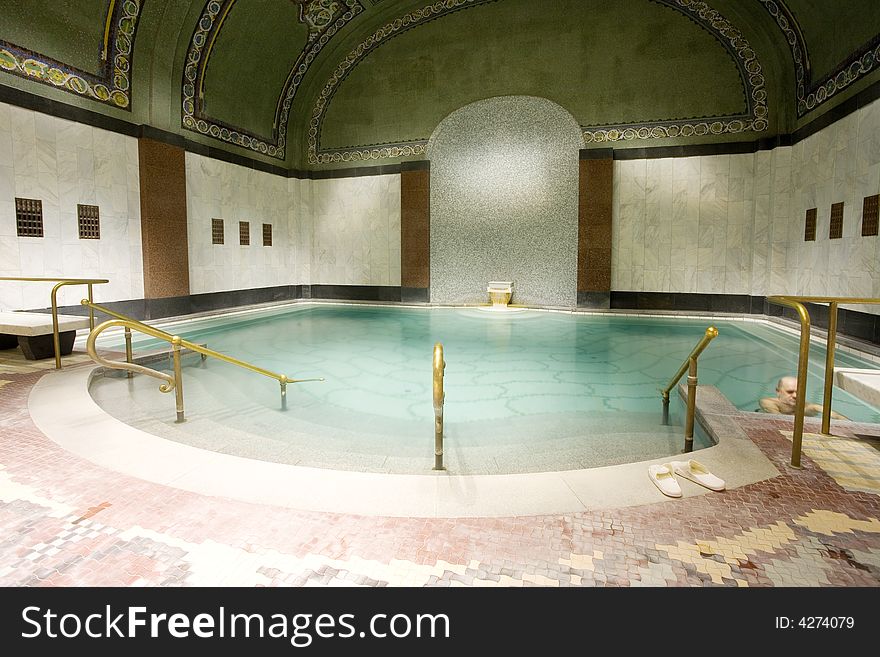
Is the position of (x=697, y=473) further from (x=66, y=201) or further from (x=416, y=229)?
(x=416, y=229)

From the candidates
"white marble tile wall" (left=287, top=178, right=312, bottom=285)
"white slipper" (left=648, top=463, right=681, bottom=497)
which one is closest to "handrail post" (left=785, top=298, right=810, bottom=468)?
"white slipper" (left=648, top=463, right=681, bottom=497)

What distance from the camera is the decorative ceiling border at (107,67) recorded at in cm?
685

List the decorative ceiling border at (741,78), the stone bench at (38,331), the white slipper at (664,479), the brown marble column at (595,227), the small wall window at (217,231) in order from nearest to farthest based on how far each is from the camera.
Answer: the white slipper at (664,479), the stone bench at (38,331), the decorative ceiling border at (741,78), the small wall window at (217,231), the brown marble column at (595,227)

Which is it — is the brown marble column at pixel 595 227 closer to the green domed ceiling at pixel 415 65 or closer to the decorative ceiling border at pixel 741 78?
the green domed ceiling at pixel 415 65

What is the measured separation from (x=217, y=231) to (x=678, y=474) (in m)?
9.79

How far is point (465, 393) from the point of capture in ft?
15.8

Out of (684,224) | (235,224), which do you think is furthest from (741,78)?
(235,224)

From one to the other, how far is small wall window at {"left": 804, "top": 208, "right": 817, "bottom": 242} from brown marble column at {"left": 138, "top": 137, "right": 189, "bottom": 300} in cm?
1017

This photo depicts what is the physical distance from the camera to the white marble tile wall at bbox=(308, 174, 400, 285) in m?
12.2

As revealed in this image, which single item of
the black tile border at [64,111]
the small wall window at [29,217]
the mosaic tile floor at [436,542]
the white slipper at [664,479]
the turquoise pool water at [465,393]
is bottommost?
the turquoise pool water at [465,393]

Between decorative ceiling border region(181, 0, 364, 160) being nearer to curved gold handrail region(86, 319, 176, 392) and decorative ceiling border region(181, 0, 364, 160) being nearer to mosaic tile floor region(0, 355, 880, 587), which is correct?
Result: curved gold handrail region(86, 319, 176, 392)

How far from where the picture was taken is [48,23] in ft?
22.7

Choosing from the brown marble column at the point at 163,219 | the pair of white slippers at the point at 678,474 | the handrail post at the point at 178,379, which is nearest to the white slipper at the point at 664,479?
the pair of white slippers at the point at 678,474

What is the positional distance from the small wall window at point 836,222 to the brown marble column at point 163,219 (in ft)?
33.0
